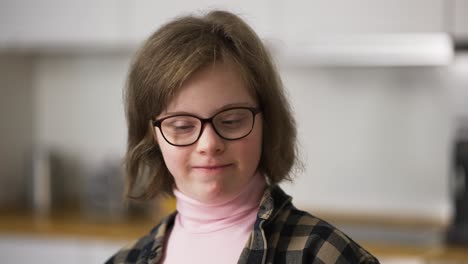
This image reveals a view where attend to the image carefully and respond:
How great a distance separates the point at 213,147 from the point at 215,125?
0.03 meters

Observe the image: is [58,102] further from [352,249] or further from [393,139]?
[352,249]

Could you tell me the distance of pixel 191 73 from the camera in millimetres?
966

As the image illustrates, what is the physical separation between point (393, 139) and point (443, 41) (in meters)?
0.50

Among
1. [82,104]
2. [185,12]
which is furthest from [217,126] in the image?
[82,104]

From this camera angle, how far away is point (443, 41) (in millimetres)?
2600

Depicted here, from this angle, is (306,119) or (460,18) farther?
(306,119)

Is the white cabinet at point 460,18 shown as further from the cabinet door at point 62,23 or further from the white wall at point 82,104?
the white wall at point 82,104

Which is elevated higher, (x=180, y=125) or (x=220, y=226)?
(x=180, y=125)

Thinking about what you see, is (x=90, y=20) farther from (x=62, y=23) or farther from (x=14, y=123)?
(x=14, y=123)

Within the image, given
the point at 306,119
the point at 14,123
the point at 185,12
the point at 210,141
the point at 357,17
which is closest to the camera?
the point at 210,141

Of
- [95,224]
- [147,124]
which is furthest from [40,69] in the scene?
[147,124]

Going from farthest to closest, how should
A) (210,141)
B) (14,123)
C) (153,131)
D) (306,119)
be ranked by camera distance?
(14,123) < (306,119) < (153,131) < (210,141)

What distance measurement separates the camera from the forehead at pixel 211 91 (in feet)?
3.12

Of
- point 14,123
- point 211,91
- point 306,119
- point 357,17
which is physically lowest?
point 14,123
